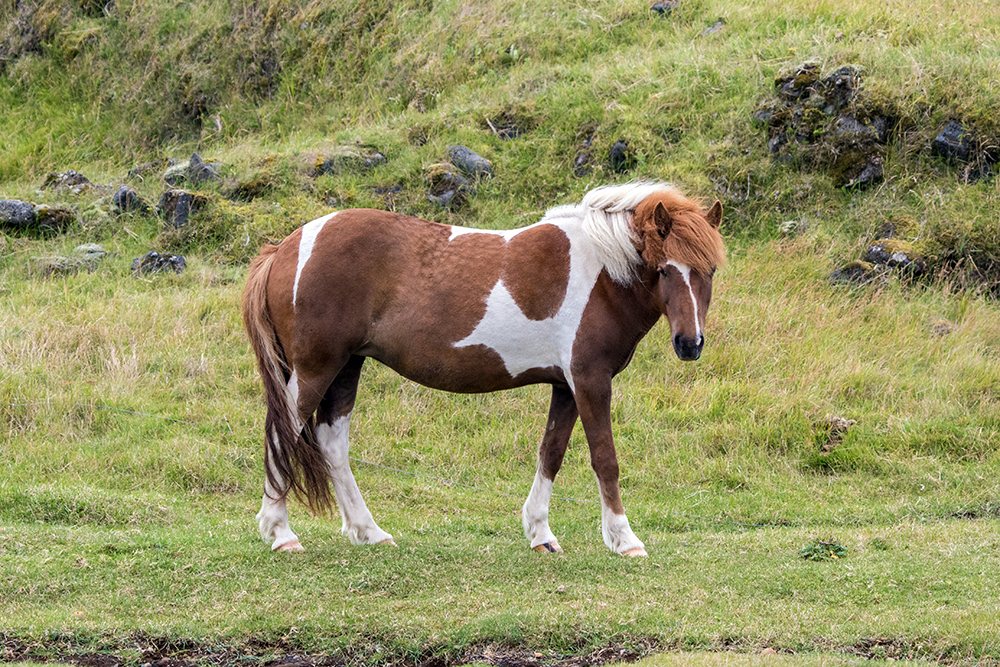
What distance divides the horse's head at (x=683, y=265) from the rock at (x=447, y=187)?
7.92 metres

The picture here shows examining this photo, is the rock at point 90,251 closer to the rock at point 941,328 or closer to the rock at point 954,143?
the rock at point 941,328

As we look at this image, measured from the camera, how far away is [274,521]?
6328mm

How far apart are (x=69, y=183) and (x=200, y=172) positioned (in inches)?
92.6

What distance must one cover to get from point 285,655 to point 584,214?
10.7ft

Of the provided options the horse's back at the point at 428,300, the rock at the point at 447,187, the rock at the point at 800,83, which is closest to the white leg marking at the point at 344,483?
the horse's back at the point at 428,300

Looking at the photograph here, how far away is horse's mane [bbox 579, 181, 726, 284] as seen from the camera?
230 inches

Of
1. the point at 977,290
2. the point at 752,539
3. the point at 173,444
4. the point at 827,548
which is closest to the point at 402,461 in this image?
the point at 173,444

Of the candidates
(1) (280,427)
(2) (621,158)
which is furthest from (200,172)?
(1) (280,427)

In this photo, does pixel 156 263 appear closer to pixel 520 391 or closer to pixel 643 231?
pixel 520 391

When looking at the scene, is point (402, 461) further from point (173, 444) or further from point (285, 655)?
point (285, 655)

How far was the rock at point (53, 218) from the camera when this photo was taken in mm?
14172

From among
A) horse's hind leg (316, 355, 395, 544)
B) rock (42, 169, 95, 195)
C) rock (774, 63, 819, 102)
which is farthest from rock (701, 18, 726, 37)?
horse's hind leg (316, 355, 395, 544)

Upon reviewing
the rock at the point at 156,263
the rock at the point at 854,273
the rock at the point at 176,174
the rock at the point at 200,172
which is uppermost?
the rock at the point at 854,273

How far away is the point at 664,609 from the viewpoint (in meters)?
5.18
